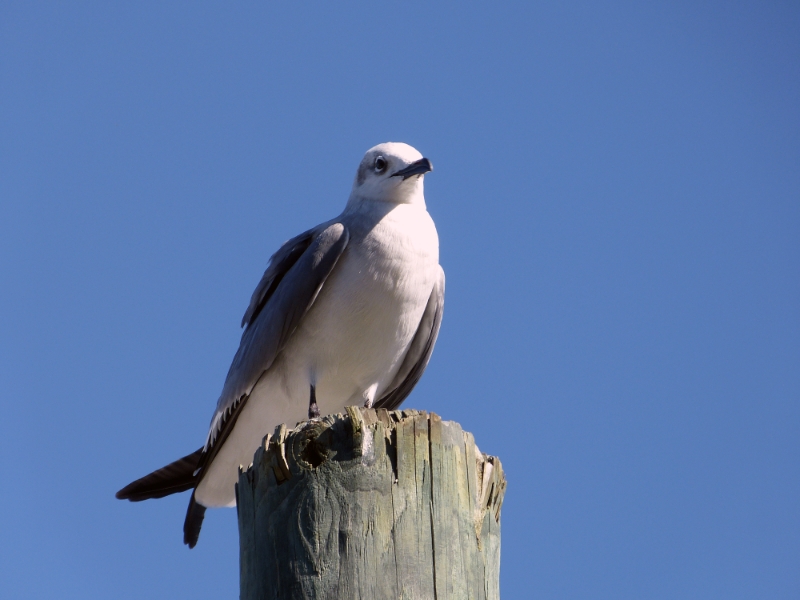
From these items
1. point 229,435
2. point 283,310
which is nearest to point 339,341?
point 283,310

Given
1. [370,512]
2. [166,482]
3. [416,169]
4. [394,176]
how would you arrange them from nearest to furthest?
1. [370,512]
2. [166,482]
3. [416,169]
4. [394,176]

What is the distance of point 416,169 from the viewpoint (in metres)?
6.90

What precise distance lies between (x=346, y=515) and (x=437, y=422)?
514 mm

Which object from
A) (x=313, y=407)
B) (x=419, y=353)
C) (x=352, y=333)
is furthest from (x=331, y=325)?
(x=419, y=353)

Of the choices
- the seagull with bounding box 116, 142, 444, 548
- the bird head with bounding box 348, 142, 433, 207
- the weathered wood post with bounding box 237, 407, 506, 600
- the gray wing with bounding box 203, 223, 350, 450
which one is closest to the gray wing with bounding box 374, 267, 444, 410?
the seagull with bounding box 116, 142, 444, 548

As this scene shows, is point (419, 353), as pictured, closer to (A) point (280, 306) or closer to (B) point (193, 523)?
(A) point (280, 306)

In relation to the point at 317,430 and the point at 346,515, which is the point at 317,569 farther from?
the point at 317,430

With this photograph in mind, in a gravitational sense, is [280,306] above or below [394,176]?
below

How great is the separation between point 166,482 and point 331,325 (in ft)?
5.23

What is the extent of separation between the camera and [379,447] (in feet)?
11.7

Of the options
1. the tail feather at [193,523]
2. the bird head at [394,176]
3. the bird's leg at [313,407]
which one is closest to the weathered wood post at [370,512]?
the bird's leg at [313,407]

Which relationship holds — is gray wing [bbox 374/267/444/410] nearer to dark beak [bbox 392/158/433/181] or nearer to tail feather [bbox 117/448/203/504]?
dark beak [bbox 392/158/433/181]

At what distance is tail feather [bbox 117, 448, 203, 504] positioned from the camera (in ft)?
21.2

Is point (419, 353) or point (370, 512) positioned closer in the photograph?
point (370, 512)
